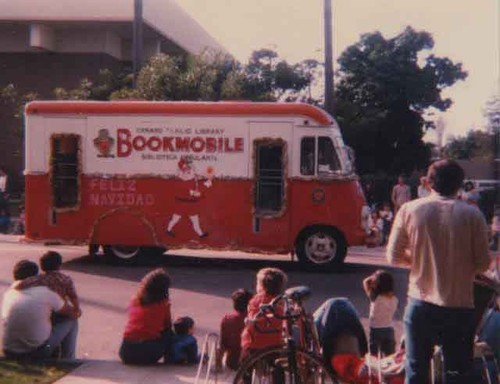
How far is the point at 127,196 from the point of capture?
48.4 feet

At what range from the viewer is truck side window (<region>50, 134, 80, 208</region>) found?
1487cm

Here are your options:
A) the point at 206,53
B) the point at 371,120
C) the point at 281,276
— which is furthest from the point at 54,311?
the point at 371,120

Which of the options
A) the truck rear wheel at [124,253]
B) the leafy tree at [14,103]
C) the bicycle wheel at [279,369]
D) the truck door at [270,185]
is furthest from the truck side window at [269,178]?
the leafy tree at [14,103]

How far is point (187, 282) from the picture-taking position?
43.8 feet

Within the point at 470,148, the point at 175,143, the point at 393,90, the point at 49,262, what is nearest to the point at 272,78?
the point at 393,90

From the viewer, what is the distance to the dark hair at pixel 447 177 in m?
5.02

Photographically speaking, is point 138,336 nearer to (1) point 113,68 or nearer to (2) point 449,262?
(2) point 449,262

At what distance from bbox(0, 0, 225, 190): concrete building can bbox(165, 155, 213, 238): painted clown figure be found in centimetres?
1678

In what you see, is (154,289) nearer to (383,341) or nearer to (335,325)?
(335,325)

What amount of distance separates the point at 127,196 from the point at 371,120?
1689cm

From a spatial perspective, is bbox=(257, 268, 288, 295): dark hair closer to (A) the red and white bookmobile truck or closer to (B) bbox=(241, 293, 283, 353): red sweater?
(B) bbox=(241, 293, 283, 353): red sweater

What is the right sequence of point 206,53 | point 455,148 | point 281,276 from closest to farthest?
1. point 281,276
2. point 206,53
3. point 455,148

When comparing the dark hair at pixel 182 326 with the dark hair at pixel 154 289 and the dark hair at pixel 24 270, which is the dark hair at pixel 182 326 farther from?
the dark hair at pixel 24 270

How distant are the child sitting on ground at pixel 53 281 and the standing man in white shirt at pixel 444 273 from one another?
3966 millimetres
